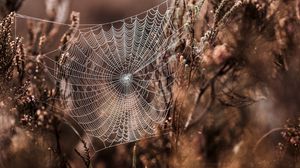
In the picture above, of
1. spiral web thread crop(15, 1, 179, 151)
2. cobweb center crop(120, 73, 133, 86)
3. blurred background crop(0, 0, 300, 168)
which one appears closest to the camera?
blurred background crop(0, 0, 300, 168)

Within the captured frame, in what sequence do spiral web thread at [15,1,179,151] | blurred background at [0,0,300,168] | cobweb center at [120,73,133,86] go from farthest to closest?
cobweb center at [120,73,133,86] → spiral web thread at [15,1,179,151] → blurred background at [0,0,300,168]

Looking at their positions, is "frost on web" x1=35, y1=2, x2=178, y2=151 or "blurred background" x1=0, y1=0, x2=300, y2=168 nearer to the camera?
"blurred background" x1=0, y1=0, x2=300, y2=168

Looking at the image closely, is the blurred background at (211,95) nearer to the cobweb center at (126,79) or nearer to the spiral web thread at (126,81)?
the spiral web thread at (126,81)

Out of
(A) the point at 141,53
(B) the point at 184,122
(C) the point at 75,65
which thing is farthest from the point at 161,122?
(C) the point at 75,65

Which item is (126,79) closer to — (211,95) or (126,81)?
(126,81)

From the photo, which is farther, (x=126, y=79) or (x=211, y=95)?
(x=126, y=79)

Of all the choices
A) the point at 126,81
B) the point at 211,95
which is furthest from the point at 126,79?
the point at 211,95

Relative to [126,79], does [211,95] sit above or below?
below

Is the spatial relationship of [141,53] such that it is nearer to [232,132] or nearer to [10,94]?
[232,132]

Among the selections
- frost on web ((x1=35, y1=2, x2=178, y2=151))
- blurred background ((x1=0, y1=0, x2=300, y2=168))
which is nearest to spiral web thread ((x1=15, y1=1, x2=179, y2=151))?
frost on web ((x1=35, y1=2, x2=178, y2=151))

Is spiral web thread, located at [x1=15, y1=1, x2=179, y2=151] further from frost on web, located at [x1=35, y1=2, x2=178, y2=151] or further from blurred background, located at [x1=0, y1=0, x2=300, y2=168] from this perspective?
blurred background, located at [x1=0, y1=0, x2=300, y2=168]
